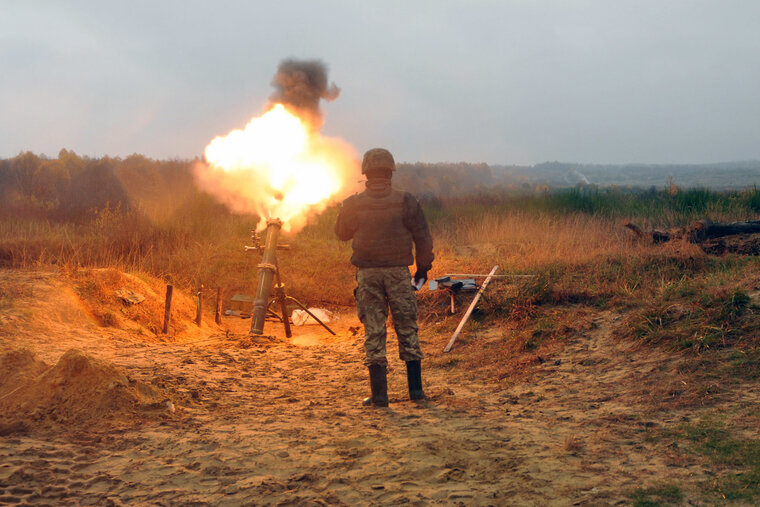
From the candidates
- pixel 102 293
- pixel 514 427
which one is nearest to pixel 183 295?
pixel 102 293

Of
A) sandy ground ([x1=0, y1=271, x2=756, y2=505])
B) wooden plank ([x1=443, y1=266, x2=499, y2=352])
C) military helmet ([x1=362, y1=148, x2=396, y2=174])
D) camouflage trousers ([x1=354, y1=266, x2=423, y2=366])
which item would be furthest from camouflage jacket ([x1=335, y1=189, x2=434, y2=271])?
wooden plank ([x1=443, y1=266, x2=499, y2=352])

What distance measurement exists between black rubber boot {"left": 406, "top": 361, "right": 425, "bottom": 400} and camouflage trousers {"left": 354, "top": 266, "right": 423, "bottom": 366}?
0.09 metres

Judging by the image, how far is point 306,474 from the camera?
3803 millimetres

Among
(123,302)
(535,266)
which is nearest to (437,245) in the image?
(535,266)

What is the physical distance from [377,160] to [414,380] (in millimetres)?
2134

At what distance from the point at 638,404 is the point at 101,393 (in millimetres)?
4523

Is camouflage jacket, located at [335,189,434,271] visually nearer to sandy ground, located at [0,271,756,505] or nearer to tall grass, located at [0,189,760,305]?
sandy ground, located at [0,271,756,505]

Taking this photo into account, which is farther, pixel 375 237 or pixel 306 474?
pixel 375 237

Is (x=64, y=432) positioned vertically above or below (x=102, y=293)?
below

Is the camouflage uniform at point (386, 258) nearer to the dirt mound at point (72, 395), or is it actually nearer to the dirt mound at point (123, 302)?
the dirt mound at point (72, 395)

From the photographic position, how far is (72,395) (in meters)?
4.98

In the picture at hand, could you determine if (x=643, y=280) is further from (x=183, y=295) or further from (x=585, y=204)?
(x=585, y=204)

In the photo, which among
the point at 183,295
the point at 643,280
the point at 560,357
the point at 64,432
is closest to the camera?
the point at 64,432

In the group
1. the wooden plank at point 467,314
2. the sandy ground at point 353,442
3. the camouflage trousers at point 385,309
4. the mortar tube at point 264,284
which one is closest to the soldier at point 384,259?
the camouflage trousers at point 385,309
